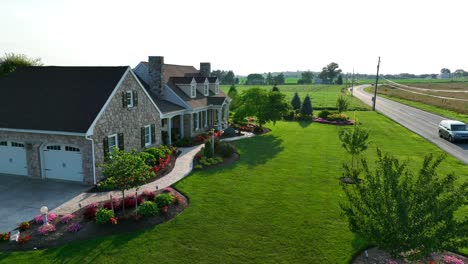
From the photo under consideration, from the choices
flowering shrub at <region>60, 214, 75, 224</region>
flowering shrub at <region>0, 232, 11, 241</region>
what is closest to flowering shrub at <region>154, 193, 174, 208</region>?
flowering shrub at <region>60, 214, 75, 224</region>

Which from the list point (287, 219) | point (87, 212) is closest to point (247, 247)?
point (287, 219)

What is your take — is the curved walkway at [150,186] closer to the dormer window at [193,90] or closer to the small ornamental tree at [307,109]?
the dormer window at [193,90]

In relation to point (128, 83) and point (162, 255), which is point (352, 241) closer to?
point (162, 255)

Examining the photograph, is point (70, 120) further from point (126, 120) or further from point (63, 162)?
point (126, 120)

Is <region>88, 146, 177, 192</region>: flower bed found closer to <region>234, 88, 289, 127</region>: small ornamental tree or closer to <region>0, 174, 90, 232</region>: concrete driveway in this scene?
<region>0, 174, 90, 232</region>: concrete driveway

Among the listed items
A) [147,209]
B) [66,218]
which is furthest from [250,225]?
[66,218]

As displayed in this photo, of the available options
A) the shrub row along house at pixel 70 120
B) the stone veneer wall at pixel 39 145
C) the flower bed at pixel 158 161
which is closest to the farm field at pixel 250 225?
the flower bed at pixel 158 161
